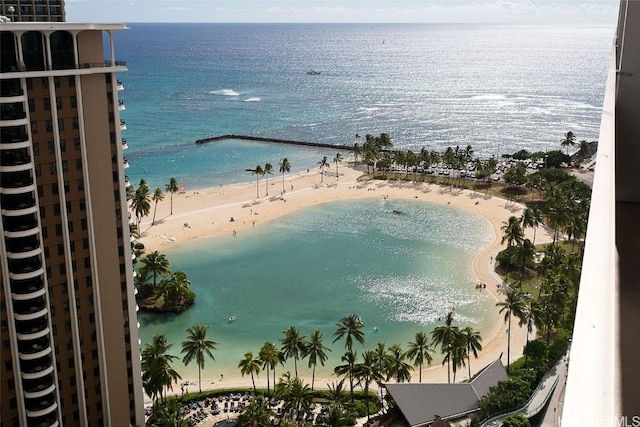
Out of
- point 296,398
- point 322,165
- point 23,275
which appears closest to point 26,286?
point 23,275

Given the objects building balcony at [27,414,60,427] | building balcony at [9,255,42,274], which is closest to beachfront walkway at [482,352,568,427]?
building balcony at [27,414,60,427]

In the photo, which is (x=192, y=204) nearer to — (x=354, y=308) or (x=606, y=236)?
(x=354, y=308)

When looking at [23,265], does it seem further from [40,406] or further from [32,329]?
[40,406]

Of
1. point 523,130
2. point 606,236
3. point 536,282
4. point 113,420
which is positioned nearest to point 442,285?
point 536,282

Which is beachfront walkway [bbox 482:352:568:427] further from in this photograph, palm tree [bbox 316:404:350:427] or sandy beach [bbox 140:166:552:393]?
sandy beach [bbox 140:166:552:393]

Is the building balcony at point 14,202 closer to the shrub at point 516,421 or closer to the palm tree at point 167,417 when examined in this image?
the palm tree at point 167,417

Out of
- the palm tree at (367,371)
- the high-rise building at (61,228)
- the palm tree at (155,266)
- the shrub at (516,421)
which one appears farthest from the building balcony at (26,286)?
the shrub at (516,421)
